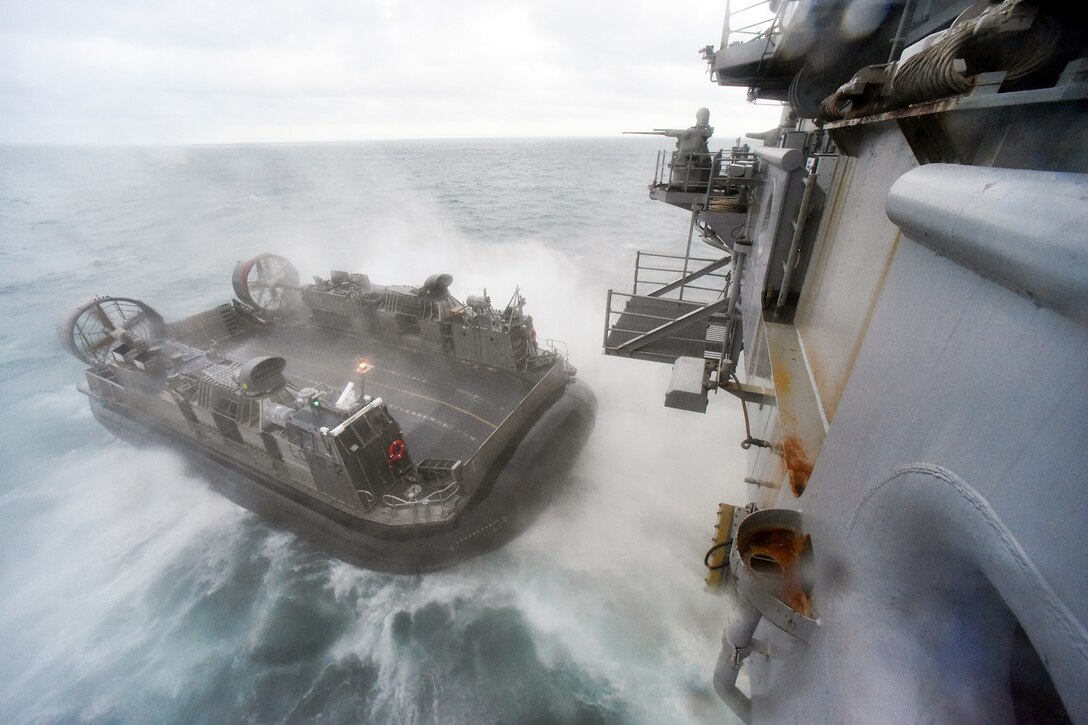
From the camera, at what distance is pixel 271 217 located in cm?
5962

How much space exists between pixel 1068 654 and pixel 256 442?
50.9 ft

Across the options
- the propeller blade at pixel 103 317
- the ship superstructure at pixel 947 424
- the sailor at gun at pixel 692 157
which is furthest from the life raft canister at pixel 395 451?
the propeller blade at pixel 103 317

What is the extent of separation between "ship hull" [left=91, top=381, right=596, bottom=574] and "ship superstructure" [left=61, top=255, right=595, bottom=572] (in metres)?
0.04

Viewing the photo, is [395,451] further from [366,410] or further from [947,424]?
Result: [947,424]

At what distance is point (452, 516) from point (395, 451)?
2322 mm

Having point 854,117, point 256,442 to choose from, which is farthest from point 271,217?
point 854,117

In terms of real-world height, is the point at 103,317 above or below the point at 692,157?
below

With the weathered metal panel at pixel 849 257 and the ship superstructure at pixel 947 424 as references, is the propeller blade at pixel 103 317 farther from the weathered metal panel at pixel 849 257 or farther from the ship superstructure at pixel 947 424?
the weathered metal panel at pixel 849 257

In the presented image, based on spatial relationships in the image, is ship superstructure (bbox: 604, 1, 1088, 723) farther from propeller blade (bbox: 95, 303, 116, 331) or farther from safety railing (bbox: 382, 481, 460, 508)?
propeller blade (bbox: 95, 303, 116, 331)

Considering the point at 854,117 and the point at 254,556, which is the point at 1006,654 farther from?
the point at 254,556

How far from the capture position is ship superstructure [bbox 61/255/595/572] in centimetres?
1201

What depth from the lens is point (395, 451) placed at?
1241 cm

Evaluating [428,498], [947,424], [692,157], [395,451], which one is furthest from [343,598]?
[692,157]

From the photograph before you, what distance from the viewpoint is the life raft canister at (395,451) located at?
40.2 ft
